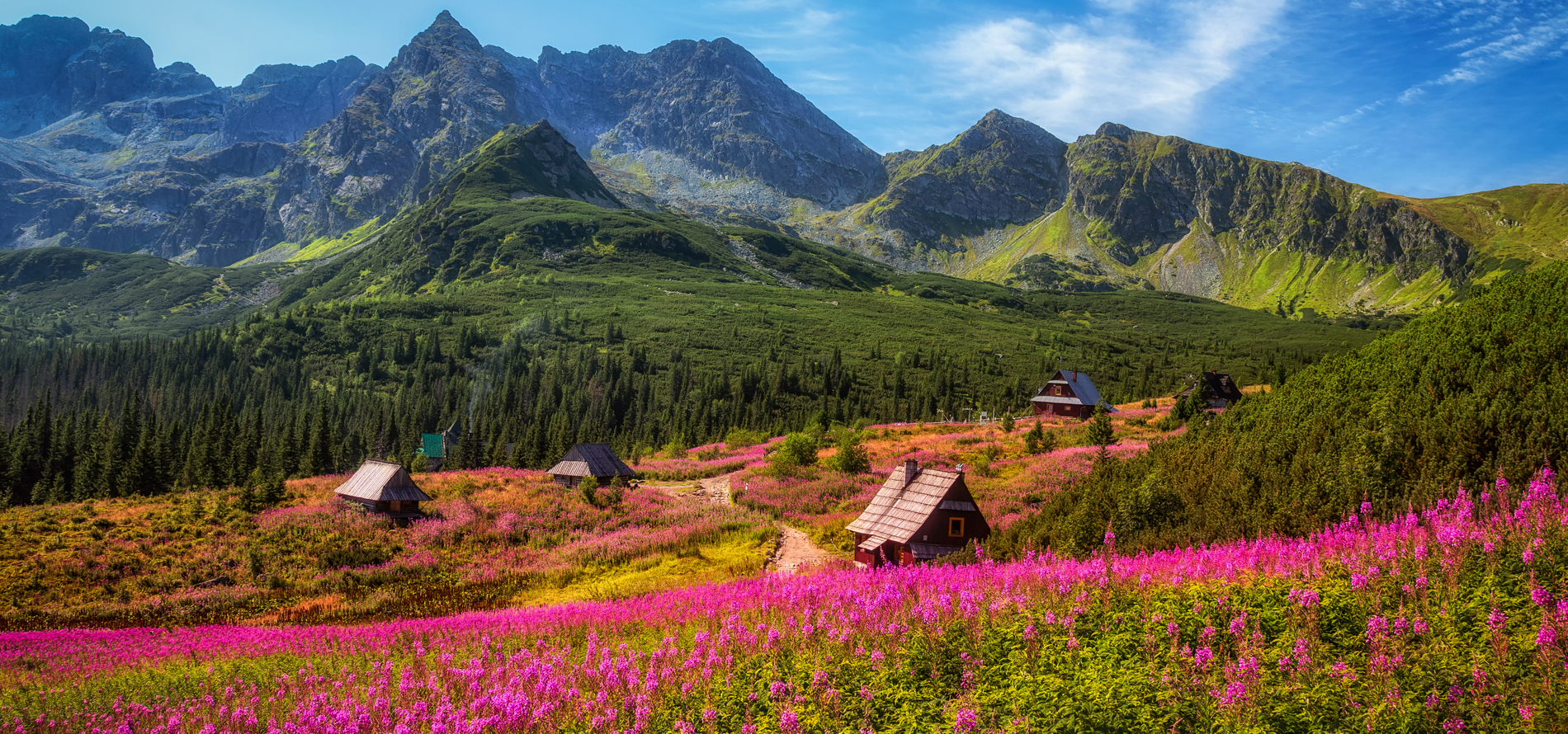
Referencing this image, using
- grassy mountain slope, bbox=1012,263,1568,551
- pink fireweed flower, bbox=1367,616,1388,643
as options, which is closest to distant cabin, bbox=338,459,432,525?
grassy mountain slope, bbox=1012,263,1568,551

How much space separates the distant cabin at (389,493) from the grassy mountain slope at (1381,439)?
36.9 m

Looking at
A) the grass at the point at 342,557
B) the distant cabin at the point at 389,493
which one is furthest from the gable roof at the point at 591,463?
the distant cabin at the point at 389,493

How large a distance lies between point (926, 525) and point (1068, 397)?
6978cm

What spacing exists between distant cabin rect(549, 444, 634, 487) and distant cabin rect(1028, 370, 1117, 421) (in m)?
50.4

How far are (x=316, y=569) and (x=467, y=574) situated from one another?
24.7 feet

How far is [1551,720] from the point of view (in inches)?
185

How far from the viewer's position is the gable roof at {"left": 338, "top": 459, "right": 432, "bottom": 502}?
41281 millimetres

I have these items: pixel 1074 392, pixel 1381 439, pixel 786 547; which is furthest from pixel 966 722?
pixel 1074 392

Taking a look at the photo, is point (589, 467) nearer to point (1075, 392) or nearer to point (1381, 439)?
point (1381, 439)

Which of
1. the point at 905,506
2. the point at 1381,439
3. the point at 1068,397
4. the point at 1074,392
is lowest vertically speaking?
the point at 905,506

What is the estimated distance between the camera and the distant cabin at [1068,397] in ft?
272

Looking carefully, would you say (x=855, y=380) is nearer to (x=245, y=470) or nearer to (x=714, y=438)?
(x=714, y=438)

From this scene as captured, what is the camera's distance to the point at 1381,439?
10727mm

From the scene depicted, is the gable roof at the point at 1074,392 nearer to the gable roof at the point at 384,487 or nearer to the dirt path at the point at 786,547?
the dirt path at the point at 786,547
